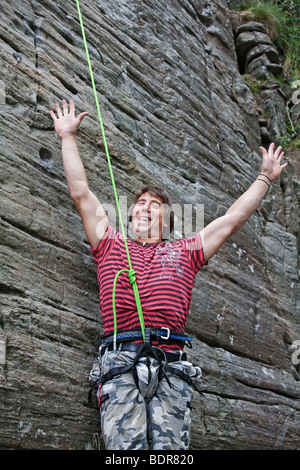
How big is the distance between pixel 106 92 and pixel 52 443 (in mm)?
3815

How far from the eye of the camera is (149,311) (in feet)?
13.8

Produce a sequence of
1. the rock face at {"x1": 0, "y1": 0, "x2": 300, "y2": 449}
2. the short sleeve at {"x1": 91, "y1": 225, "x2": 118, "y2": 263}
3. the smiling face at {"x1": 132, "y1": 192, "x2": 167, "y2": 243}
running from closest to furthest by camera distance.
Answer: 1. the rock face at {"x1": 0, "y1": 0, "x2": 300, "y2": 449}
2. the short sleeve at {"x1": 91, "y1": 225, "x2": 118, "y2": 263}
3. the smiling face at {"x1": 132, "y1": 192, "x2": 167, "y2": 243}

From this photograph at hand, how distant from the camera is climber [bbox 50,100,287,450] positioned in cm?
383

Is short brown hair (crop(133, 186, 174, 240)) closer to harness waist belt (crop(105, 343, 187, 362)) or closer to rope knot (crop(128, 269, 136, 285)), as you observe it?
rope knot (crop(128, 269, 136, 285))

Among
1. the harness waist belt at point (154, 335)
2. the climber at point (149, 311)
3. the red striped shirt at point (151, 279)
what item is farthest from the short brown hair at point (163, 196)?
the harness waist belt at point (154, 335)

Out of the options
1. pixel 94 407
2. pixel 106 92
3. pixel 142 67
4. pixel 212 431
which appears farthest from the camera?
pixel 142 67

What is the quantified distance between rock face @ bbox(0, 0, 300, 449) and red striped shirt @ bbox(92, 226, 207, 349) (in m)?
0.51

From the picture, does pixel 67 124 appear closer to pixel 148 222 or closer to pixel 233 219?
pixel 148 222

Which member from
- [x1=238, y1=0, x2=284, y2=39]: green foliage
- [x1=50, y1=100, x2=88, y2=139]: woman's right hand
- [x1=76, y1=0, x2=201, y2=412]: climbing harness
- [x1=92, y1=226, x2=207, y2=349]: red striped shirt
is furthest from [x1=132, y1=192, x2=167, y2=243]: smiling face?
[x1=238, y1=0, x2=284, y2=39]: green foliage

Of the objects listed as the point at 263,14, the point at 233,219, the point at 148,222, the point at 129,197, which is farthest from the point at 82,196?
the point at 263,14

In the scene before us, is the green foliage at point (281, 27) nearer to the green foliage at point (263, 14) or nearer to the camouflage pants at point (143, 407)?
the green foliage at point (263, 14)

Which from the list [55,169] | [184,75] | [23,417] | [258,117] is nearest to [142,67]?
[184,75]
